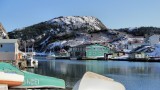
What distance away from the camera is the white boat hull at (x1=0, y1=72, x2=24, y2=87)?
1492 cm

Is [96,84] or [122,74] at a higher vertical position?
[96,84]

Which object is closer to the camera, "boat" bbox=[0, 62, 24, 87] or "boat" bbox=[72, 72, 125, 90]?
"boat" bbox=[72, 72, 125, 90]

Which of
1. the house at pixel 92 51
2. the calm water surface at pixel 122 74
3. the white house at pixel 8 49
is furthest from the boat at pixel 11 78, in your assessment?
the house at pixel 92 51

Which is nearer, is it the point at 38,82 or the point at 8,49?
the point at 38,82

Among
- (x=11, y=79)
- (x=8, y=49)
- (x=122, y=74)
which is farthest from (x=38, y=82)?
(x=8, y=49)

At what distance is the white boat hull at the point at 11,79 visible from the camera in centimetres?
1492

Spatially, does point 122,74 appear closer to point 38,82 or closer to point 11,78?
point 38,82

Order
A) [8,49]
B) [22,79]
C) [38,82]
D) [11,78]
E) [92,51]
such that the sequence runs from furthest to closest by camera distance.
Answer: [92,51]
[8,49]
[38,82]
[22,79]
[11,78]

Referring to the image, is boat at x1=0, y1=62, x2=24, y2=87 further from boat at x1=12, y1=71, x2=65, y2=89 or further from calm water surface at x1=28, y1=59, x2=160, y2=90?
calm water surface at x1=28, y1=59, x2=160, y2=90

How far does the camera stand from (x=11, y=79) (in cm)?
1567

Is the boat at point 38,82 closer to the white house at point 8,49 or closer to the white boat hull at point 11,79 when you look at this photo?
the white boat hull at point 11,79

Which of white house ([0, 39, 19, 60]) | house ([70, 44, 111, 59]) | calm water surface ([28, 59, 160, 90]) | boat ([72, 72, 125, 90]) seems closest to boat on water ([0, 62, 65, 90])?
boat ([72, 72, 125, 90])

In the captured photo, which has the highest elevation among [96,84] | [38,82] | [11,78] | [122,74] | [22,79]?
[96,84]

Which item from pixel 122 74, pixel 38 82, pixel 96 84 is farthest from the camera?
pixel 122 74
